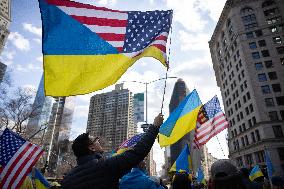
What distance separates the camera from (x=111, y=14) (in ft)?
19.1

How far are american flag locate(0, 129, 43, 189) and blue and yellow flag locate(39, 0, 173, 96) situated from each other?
12.8 ft

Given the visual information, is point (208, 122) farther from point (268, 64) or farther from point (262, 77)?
point (268, 64)

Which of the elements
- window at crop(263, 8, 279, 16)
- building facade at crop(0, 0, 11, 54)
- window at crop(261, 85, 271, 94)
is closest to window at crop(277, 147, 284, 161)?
window at crop(261, 85, 271, 94)

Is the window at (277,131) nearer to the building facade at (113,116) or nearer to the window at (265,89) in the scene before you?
the window at (265,89)

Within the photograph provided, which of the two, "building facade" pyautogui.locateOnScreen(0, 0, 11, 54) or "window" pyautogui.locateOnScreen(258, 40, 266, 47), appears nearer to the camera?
"window" pyautogui.locateOnScreen(258, 40, 266, 47)

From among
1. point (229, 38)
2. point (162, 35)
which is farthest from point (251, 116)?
point (162, 35)

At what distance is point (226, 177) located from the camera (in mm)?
2186

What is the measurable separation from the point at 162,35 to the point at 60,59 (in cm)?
252

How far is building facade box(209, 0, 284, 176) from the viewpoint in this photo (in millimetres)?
43562

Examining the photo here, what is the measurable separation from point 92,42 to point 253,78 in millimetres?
47471

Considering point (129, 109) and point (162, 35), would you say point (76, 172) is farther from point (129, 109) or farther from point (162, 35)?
point (129, 109)

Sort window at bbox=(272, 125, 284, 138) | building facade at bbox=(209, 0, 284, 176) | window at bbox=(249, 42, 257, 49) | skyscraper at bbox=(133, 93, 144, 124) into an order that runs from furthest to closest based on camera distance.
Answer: window at bbox=(249, 42, 257, 49)
building facade at bbox=(209, 0, 284, 176)
window at bbox=(272, 125, 284, 138)
skyscraper at bbox=(133, 93, 144, 124)

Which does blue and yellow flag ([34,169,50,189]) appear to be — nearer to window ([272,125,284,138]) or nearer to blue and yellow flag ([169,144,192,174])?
blue and yellow flag ([169,144,192,174])

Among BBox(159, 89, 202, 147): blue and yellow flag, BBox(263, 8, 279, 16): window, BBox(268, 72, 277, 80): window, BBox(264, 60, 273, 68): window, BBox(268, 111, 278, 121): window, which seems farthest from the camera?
BBox(263, 8, 279, 16): window
